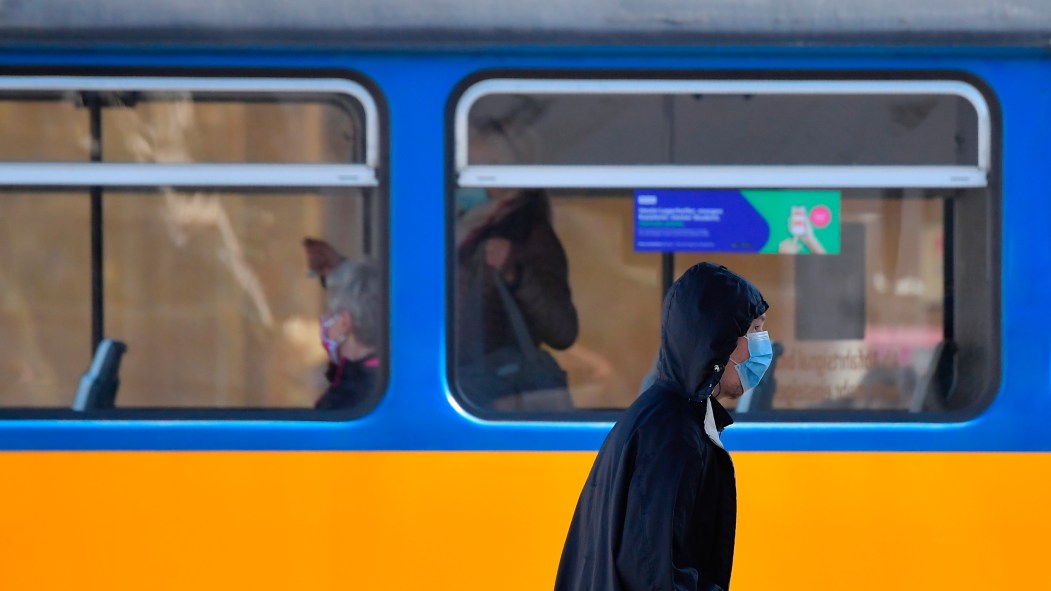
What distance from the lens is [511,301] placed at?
3.20 m

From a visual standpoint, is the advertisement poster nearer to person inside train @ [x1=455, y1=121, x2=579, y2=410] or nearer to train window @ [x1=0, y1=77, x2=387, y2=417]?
person inside train @ [x1=455, y1=121, x2=579, y2=410]

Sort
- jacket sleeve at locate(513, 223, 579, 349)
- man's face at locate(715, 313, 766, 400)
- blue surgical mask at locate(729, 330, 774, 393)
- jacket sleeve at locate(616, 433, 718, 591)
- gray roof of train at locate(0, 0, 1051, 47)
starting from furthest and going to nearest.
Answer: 1. jacket sleeve at locate(513, 223, 579, 349)
2. gray roof of train at locate(0, 0, 1051, 47)
3. blue surgical mask at locate(729, 330, 774, 393)
4. man's face at locate(715, 313, 766, 400)
5. jacket sleeve at locate(616, 433, 718, 591)

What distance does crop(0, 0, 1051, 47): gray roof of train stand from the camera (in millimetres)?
3062

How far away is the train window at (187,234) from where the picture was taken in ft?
10.2

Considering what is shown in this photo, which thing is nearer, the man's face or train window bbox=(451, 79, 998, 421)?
the man's face

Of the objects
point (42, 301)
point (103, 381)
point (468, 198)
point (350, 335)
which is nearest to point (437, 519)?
point (350, 335)

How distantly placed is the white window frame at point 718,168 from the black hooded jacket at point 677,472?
0.92 m

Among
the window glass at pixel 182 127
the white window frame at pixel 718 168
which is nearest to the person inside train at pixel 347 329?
the window glass at pixel 182 127

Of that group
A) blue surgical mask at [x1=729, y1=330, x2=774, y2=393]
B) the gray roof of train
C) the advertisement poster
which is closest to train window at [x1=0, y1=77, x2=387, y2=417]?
the gray roof of train

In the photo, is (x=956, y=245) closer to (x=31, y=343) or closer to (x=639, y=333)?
(x=639, y=333)

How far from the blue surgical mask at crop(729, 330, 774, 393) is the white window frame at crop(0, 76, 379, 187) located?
3.79 ft

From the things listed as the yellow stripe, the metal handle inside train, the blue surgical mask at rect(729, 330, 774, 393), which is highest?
the blue surgical mask at rect(729, 330, 774, 393)

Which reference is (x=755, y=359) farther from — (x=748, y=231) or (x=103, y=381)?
(x=103, y=381)

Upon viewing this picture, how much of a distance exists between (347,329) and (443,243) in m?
0.35
